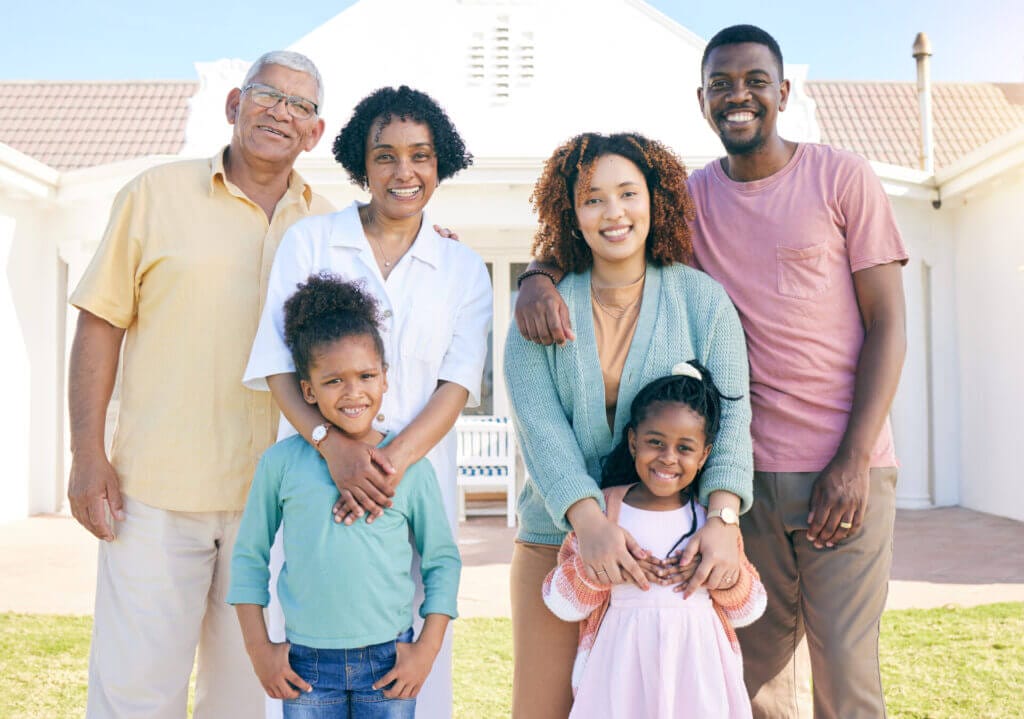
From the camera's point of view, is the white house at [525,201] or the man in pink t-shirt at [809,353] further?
the white house at [525,201]

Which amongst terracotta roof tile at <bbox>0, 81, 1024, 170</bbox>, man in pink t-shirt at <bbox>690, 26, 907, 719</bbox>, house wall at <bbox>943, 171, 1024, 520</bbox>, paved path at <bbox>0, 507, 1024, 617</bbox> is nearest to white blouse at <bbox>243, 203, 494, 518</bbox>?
man in pink t-shirt at <bbox>690, 26, 907, 719</bbox>

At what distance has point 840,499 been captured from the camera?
2.33 m

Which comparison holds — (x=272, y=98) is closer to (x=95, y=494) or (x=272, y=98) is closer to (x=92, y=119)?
(x=95, y=494)

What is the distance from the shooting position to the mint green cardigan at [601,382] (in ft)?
7.37

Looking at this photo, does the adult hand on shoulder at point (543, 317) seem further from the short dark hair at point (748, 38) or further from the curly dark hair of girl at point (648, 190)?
the short dark hair at point (748, 38)

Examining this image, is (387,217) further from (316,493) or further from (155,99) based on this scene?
(155,99)

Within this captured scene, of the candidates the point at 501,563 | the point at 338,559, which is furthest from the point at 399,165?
the point at 501,563

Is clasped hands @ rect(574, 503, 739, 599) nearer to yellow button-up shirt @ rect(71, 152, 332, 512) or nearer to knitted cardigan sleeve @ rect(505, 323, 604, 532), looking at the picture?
knitted cardigan sleeve @ rect(505, 323, 604, 532)

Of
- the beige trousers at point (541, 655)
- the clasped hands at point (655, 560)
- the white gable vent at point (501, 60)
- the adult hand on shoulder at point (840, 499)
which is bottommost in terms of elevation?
the beige trousers at point (541, 655)

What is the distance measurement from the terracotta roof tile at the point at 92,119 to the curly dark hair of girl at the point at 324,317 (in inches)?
548

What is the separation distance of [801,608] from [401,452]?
4.01 feet

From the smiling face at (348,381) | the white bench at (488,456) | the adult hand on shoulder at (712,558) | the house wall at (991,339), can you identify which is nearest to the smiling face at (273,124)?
the smiling face at (348,381)

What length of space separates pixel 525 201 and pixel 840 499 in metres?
6.67

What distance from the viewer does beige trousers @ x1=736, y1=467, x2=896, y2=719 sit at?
2.38m
